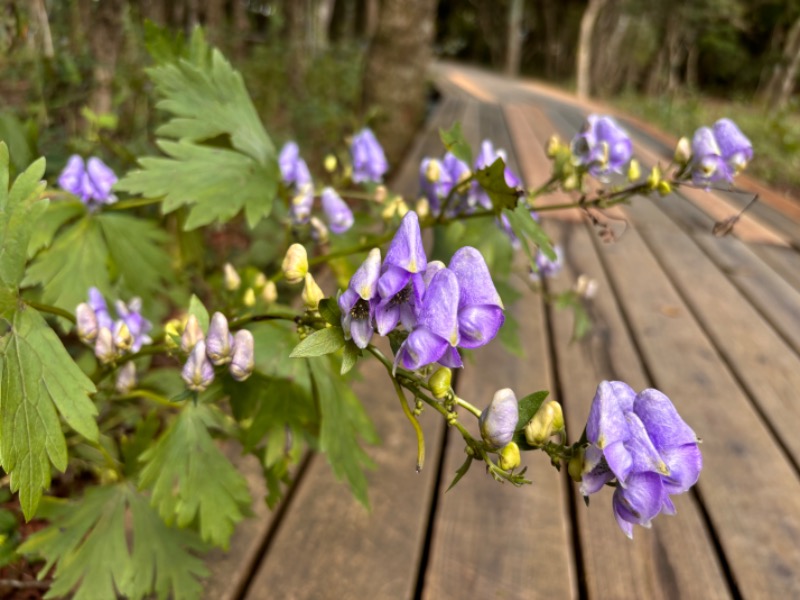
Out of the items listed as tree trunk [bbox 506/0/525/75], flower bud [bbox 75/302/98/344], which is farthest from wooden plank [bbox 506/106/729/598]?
tree trunk [bbox 506/0/525/75]

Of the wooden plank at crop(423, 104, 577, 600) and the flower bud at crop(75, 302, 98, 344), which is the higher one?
the flower bud at crop(75, 302, 98, 344)

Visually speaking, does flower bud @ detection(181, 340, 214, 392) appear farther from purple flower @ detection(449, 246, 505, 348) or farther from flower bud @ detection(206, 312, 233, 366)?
purple flower @ detection(449, 246, 505, 348)

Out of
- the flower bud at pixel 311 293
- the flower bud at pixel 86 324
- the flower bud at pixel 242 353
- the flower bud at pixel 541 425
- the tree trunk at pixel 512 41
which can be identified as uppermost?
the flower bud at pixel 311 293

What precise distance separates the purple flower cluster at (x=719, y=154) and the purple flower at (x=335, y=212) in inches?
26.0

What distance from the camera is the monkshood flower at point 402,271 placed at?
2.00 ft

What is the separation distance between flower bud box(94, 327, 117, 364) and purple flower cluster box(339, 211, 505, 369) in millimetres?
433

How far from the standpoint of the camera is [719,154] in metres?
1.18

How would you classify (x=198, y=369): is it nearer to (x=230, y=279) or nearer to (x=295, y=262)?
(x=295, y=262)

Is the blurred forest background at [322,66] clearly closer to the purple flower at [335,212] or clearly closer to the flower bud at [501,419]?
the purple flower at [335,212]

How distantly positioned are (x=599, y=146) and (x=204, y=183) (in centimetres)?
73

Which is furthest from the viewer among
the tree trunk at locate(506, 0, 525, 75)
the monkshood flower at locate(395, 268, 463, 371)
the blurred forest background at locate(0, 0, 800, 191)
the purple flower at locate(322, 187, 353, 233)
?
the tree trunk at locate(506, 0, 525, 75)

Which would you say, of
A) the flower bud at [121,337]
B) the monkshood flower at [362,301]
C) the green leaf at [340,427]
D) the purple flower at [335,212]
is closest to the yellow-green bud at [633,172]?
the purple flower at [335,212]

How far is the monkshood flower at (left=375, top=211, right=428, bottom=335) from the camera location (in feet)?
2.00

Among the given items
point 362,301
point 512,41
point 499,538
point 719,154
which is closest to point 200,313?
point 362,301
